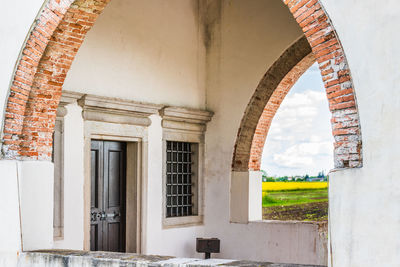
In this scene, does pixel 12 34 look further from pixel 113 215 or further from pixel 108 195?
pixel 113 215

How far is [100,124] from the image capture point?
9.09 meters

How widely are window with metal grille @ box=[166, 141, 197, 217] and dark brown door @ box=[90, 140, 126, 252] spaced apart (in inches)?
37.0

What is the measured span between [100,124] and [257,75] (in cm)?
288

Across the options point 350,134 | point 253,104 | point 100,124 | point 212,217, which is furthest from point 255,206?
point 350,134

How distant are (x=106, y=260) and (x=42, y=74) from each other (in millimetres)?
2414

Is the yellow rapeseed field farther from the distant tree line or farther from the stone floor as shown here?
the stone floor

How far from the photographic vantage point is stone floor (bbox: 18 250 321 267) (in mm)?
5496

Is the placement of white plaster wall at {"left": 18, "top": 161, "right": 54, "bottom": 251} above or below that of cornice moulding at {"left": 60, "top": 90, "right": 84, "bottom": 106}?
below

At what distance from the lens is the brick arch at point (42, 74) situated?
264 inches

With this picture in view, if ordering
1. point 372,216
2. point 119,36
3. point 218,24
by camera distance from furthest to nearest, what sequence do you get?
point 218,24
point 119,36
point 372,216

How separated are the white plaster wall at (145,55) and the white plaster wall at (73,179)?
49cm

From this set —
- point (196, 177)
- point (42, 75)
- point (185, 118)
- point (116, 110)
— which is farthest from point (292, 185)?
point (42, 75)

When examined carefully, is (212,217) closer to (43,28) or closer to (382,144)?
(43,28)

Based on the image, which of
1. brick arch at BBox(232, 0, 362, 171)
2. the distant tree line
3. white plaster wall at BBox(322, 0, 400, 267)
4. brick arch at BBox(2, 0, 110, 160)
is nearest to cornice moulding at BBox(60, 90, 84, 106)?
brick arch at BBox(2, 0, 110, 160)
